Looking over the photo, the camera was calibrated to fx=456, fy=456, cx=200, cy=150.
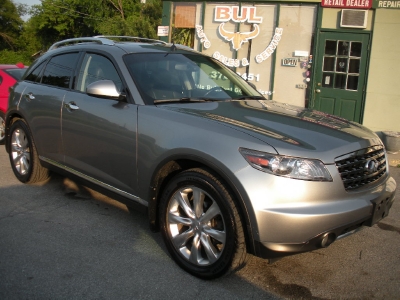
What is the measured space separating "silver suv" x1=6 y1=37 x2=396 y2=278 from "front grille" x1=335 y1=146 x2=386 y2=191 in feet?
0.04

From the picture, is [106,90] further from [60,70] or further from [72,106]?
[60,70]

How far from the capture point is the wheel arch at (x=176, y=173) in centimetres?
314

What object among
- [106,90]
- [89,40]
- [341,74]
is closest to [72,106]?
[106,90]

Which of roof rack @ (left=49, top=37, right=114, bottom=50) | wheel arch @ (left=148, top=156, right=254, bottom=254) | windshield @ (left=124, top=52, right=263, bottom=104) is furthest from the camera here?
roof rack @ (left=49, top=37, right=114, bottom=50)

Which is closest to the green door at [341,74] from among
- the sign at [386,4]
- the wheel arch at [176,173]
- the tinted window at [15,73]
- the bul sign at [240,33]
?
the sign at [386,4]

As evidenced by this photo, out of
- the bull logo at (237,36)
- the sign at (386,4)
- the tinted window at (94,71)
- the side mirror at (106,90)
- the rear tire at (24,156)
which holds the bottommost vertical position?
the rear tire at (24,156)

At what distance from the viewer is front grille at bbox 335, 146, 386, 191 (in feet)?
10.7

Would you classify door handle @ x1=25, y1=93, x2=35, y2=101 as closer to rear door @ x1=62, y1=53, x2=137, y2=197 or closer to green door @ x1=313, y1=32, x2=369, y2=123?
rear door @ x1=62, y1=53, x2=137, y2=197

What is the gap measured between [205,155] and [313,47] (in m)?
8.27

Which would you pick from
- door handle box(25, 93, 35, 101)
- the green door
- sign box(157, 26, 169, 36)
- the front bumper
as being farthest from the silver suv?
sign box(157, 26, 169, 36)

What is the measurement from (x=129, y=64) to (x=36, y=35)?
127 ft

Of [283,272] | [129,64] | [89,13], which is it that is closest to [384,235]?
[283,272]

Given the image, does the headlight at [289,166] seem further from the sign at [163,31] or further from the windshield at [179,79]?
the sign at [163,31]

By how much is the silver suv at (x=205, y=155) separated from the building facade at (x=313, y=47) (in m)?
6.21
